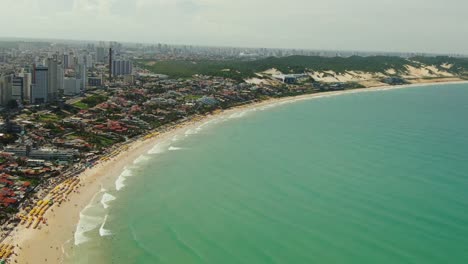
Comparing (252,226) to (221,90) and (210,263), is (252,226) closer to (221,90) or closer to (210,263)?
(210,263)

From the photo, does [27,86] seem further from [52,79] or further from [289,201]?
[289,201]

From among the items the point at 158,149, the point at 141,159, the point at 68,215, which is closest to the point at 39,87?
the point at 158,149

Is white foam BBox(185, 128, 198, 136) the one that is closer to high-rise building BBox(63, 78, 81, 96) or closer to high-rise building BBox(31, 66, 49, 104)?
high-rise building BBox(31, 66, 49, 104)

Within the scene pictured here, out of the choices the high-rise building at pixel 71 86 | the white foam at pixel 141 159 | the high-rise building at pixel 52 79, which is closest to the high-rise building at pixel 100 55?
the high-rise building at pixel 71 86

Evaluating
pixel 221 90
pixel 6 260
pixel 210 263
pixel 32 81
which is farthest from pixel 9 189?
pixel 221 90

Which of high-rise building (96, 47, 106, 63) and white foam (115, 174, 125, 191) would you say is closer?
white foam (115, 174, 125, 191)

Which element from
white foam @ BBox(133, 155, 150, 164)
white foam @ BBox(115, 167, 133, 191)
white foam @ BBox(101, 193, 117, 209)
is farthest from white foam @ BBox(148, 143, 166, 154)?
white foam @ BBox(101, 193, 117, 209)

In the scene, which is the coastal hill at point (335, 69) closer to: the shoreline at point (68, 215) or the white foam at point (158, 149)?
the white foam at point (158, 149)
